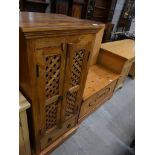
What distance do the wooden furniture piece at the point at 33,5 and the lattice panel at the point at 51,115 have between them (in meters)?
1.11

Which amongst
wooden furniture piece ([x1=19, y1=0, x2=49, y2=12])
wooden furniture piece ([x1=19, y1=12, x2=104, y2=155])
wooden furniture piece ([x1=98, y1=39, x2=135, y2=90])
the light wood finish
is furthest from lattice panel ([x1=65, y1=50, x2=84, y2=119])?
wooden furniture piece ([x1=98, y1=39, x2=135, y2=90])

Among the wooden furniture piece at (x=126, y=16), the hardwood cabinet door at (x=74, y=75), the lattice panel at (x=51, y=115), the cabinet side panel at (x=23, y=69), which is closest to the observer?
the cabinet side panel at (x=23, y=69)

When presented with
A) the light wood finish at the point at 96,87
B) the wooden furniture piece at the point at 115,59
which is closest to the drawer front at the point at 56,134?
the light wood finish at the point at 96,87

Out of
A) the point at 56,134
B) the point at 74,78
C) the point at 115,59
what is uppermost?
the point at 74,78

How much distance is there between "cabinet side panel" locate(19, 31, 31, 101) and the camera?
74 centimetres

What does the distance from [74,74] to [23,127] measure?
1.81 ft

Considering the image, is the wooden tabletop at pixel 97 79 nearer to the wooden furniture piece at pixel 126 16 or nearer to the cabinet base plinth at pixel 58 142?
the cabinet base plinth at pixel 58 142

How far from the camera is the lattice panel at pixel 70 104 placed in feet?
4.31

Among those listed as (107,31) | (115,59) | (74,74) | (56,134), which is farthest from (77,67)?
(107,31)

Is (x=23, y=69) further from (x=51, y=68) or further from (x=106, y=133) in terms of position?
(x=106, y=133)

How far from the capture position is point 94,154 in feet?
4.98

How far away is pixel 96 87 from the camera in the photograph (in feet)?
6.22
